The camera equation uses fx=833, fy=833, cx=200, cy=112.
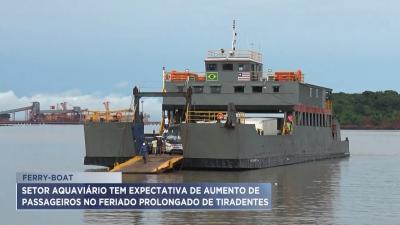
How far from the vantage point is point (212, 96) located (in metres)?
41.2

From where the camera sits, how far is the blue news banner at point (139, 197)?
2280 centimetres

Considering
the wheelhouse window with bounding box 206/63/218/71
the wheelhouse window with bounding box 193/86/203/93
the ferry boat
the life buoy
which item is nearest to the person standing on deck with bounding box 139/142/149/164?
the ferry boat

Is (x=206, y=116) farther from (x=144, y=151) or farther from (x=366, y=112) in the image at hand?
(x=366, y=112)

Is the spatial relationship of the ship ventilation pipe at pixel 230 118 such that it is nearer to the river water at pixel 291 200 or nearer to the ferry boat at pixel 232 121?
the ferry boat at pixel 232 121

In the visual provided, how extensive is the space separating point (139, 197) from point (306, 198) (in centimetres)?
599

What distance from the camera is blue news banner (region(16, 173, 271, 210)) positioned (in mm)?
22797

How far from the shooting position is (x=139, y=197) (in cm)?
2512

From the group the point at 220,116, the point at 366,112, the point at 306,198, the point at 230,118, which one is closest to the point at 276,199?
the point at 306,198

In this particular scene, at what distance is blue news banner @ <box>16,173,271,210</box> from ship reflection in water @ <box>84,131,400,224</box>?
1.10 ft

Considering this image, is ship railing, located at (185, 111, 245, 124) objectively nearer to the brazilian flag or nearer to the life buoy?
the life buoy

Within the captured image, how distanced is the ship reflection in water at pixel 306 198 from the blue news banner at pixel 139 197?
0.33 meters

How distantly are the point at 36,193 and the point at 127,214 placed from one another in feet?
8.42

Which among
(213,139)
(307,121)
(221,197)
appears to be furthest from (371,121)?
(221,197)

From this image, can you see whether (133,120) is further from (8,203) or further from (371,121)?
(371,121)
